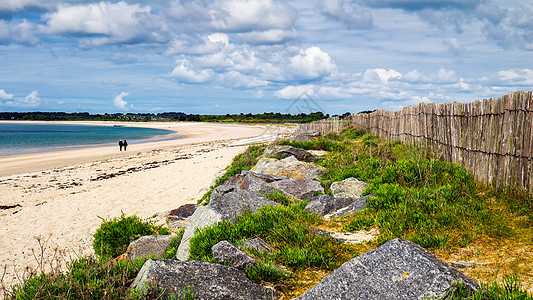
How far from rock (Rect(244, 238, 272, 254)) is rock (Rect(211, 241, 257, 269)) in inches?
16.9

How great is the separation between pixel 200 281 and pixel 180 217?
5431mm

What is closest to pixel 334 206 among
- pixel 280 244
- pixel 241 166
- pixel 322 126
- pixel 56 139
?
pixel 280 244

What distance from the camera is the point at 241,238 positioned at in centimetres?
465

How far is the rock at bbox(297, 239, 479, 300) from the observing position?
9.69 feet

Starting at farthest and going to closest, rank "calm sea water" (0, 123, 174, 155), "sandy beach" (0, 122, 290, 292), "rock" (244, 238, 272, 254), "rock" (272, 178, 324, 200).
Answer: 1. "calm sea water" (0, 123, 174, 155)
2. "sandy beach" (0, 122, 290, 292)
3. "rock" (272, 178, 324, 200)
4. "rock" (244, 238, 272, 254)

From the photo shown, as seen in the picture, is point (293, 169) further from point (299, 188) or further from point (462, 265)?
point (462, 265)

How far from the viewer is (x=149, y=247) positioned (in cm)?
575

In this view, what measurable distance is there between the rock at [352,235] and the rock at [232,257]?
1263mm

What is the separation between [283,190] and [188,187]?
7.15 metres

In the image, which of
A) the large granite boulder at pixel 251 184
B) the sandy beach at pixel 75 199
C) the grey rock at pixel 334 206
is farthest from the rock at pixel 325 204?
the sandy beach at pixel 75 199

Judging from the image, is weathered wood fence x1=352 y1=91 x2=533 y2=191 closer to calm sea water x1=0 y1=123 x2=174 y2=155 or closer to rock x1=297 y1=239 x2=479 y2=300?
rock x1=297 y1=239 x2=479 y2=300

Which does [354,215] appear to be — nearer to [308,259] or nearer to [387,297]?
[308,259]

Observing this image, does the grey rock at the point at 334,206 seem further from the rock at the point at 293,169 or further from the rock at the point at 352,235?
the rock at the point at 293,169

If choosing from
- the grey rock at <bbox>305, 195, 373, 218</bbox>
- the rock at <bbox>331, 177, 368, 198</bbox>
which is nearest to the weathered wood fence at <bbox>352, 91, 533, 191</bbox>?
the rock at <bbox>331, 177, 368, 198</bbox>
